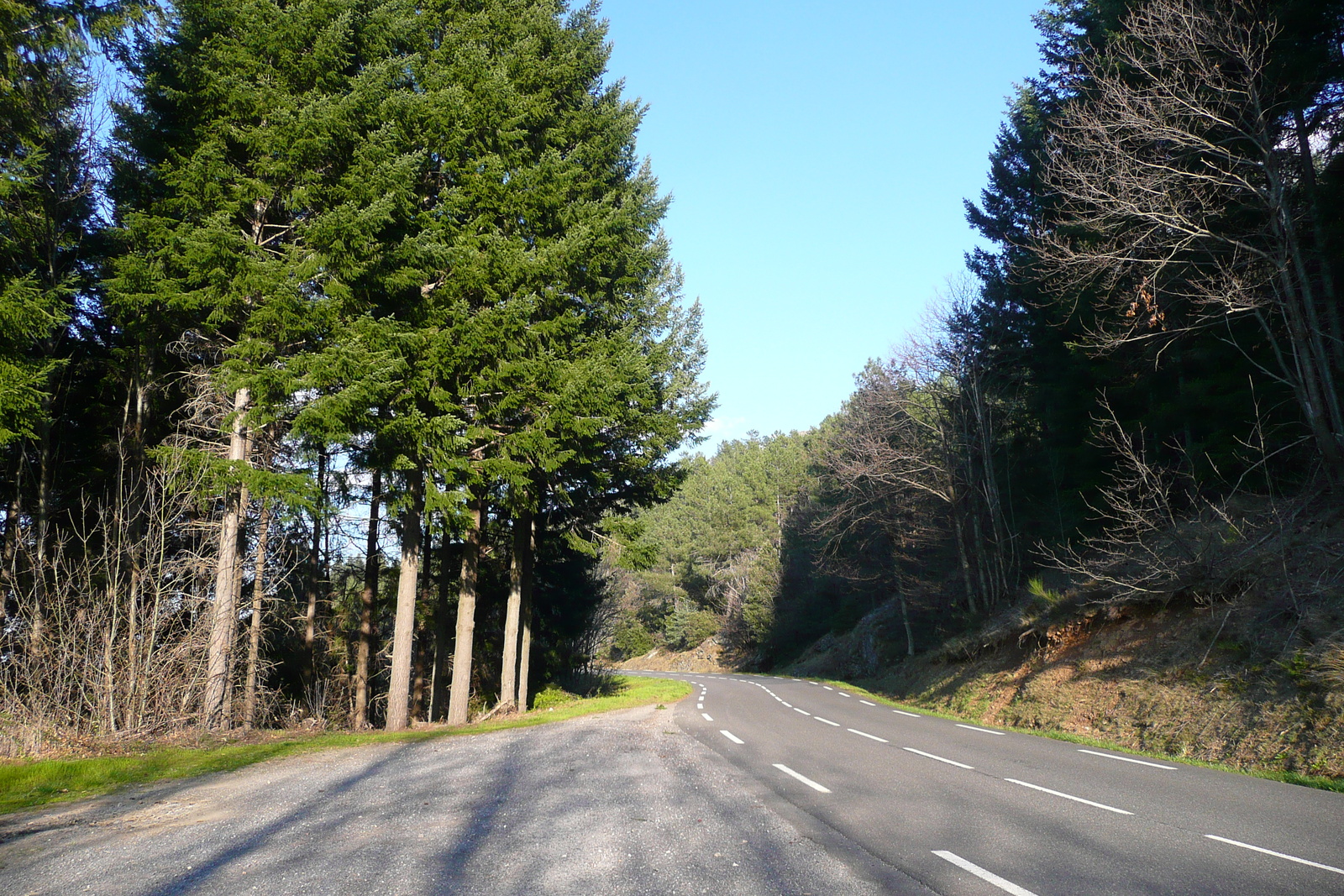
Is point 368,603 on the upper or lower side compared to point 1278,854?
upper

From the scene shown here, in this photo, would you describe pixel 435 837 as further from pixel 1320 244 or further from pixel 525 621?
pixel 1320 244

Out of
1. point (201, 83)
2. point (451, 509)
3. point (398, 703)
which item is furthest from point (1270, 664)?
point (201, 83)

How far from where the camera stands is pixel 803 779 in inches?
318

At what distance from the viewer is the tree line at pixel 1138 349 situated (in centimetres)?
1246

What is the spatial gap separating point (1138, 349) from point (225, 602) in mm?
21301

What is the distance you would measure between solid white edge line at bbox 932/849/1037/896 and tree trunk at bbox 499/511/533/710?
535 inches

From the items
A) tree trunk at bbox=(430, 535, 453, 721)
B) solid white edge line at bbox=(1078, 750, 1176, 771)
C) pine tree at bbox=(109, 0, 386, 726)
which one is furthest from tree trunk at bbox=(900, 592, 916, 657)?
pine tree at bbox=(109, 0, 386, 726)

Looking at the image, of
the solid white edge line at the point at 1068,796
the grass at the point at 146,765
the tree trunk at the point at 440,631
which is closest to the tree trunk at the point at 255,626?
the grass at the point at 146,765

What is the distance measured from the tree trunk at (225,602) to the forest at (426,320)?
0.06m

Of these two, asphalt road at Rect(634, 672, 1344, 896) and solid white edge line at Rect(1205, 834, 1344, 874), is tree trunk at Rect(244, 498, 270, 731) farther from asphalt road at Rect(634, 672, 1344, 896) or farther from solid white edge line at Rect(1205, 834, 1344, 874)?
solid white edge line at Rect(1205, 834, 1344, 874)

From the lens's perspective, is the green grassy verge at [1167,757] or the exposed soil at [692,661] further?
the exposed soil at [692,661]

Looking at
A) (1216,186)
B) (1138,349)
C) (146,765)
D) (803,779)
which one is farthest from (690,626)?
(803,779)

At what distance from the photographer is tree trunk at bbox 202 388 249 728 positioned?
11.8 metres

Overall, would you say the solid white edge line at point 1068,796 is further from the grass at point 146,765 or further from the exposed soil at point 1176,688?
the grass at point 146,765
